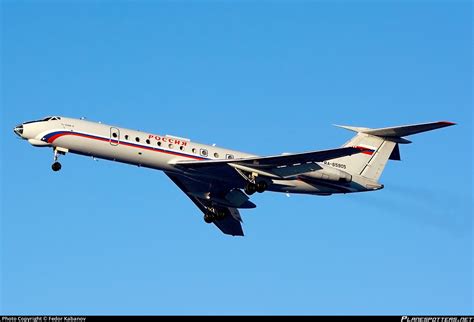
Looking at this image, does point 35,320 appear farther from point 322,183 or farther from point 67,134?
point 322,183

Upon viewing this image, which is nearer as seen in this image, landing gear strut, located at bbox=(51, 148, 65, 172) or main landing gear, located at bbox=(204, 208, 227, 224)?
landing gear strut, located at bbox=(51, 148, 65, 172)

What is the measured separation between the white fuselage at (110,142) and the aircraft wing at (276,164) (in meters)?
0.81

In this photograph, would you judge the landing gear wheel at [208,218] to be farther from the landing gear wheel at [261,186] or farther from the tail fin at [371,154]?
the tail fin at [371,154]

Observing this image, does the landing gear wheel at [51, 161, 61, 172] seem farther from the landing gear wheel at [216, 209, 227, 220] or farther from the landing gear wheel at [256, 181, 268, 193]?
the landing gear wheel at [216, 209, 227, 220]

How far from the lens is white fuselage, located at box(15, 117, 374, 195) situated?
48.1m

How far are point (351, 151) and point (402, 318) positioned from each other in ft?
43.6

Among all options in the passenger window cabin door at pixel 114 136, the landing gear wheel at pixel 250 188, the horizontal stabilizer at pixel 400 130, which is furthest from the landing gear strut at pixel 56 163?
the horizontal stabilizer at pixel 400 130

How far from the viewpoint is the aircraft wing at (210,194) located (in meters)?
53.5

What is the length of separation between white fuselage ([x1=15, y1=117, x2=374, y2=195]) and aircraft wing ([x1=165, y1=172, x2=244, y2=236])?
8.83 feet

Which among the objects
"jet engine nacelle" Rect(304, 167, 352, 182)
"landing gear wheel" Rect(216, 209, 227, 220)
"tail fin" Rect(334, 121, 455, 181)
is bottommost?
"landing gear wheel" Rect(216, 209, 227, 220)

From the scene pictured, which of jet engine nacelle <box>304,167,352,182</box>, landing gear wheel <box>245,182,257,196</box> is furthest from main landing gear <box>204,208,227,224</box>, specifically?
jet engine nacelle <box>304,167,352,182</box>

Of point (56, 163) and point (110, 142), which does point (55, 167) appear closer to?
point (56, 163)

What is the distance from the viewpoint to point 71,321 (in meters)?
36.2

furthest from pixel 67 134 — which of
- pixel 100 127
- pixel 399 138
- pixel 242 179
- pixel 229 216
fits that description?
pixel 399 138
